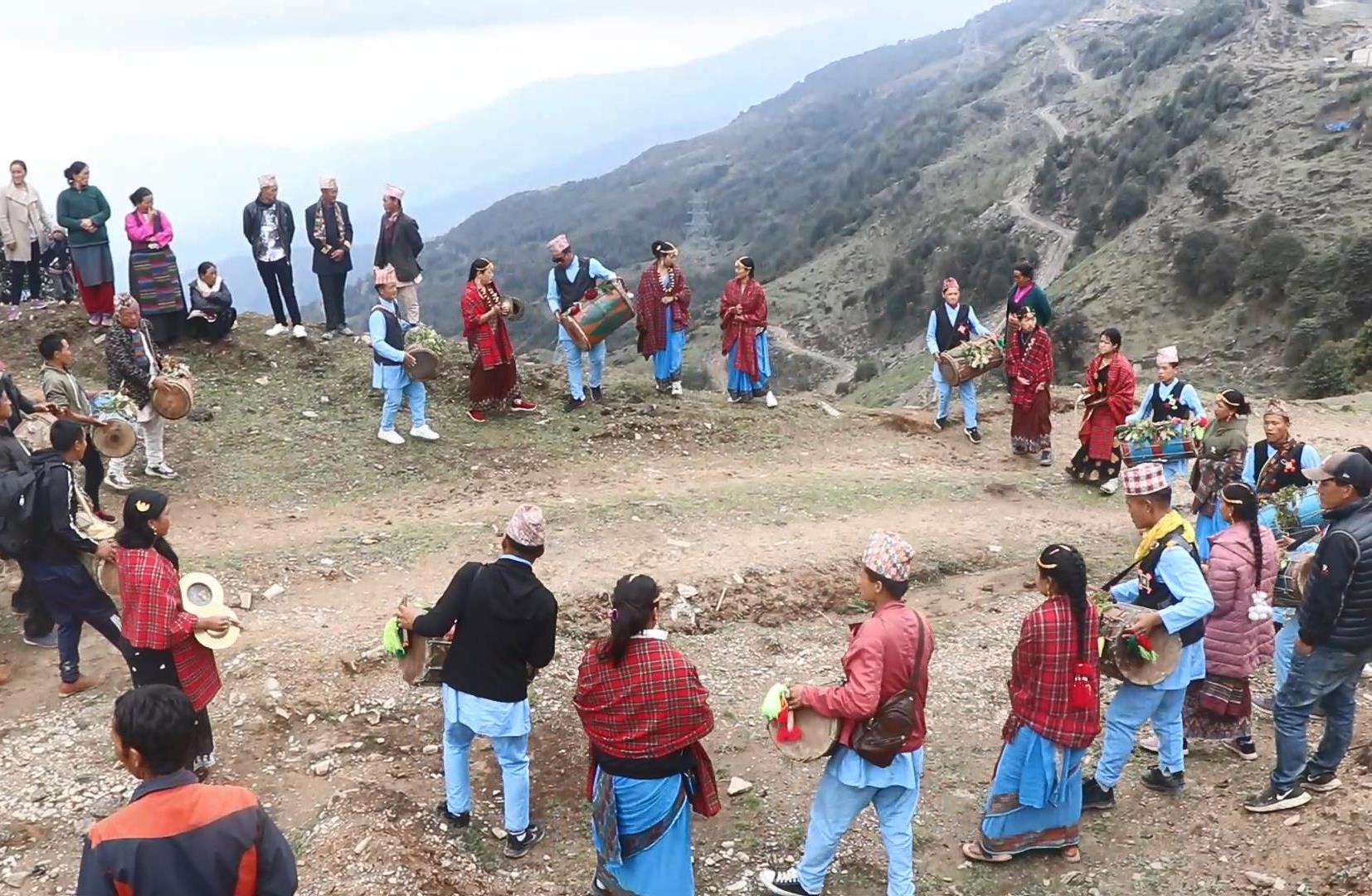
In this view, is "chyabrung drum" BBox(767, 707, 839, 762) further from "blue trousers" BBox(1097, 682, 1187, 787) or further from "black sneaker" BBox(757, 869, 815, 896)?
"blue trousers" BBox(1097, 682, 1187, 787)

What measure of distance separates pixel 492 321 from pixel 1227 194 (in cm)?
3845

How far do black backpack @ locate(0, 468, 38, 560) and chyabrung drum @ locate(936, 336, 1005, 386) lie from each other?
8668 millimetres

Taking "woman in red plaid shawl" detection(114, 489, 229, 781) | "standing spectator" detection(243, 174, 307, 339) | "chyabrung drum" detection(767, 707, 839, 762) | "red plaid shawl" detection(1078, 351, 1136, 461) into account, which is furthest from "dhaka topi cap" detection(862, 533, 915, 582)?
"standing spectator" detection(243, 174, 307, 339)

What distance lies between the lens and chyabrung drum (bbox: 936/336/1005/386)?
11.3 meters

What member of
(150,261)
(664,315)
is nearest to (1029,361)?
(664,315)

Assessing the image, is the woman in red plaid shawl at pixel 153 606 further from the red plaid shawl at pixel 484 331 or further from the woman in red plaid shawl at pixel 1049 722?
the red plaid shawl at pixel 484 331

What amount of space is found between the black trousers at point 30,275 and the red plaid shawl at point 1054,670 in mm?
12442

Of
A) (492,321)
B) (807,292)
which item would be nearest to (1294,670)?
(492,321)

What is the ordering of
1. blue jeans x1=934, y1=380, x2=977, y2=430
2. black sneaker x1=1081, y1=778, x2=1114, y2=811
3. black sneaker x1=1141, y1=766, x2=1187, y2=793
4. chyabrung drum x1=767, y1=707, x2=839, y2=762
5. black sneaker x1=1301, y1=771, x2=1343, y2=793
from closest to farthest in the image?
chyabrung drum x1=767, y1=707, x2=839, y2=762
black sneaker x1=1301, y1=771, x2=1343, y2=793
black sneaker x1=1081, y1=778, x2=1114, y2=811
black sneaker x1=1141, y1=766, x2=1187, y2=793
blue jeans x1=934, y1=380, x2=977, y2=430

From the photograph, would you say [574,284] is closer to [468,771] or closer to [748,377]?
[748,377]

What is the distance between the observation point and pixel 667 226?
11800cm

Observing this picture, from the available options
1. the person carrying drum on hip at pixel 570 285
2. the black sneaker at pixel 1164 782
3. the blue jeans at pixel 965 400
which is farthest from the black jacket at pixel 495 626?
the blue jeans at pixel 965 400

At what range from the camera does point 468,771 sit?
5086 millimetres

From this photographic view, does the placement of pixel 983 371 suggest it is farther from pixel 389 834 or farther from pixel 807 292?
pixel 807 292
